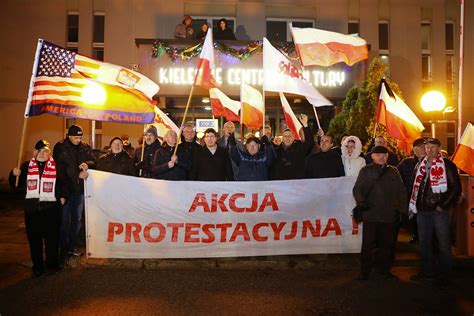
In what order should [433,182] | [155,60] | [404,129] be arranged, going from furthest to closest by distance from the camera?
1. [155,60]
2. [404,129]
3. [433,182]

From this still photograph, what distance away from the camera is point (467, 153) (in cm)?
694

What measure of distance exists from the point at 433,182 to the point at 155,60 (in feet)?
33.3

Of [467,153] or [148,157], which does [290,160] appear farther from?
[467,153]

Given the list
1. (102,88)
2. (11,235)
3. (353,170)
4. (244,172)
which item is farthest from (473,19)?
(11,235)

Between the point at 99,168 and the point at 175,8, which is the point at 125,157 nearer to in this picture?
the point at 99,168

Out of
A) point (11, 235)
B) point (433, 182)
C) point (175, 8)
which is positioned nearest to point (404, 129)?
point (433, 182)

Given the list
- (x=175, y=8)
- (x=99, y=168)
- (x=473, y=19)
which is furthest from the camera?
(x=473, y=19)

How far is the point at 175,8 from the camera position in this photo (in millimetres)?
16109

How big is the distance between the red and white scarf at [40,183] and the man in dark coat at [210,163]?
2161 mm

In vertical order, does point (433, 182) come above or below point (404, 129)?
below

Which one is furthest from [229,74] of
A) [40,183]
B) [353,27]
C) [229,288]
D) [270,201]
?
[229,288]

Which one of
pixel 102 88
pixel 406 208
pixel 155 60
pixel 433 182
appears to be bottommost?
pixel 406 208

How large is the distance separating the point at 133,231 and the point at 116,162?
1295 mm

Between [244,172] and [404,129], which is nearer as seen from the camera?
[244,172]
